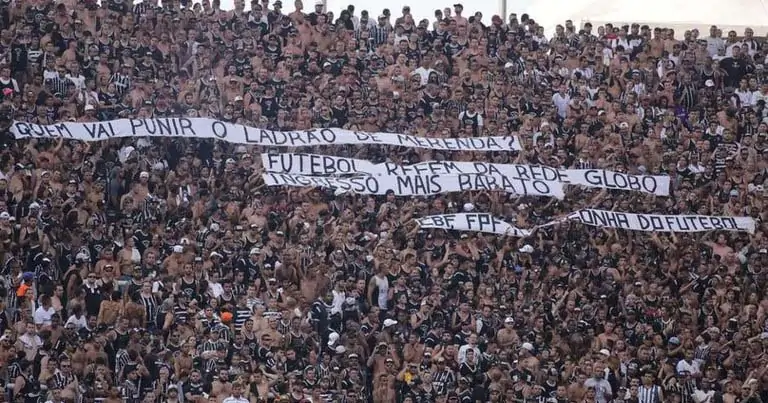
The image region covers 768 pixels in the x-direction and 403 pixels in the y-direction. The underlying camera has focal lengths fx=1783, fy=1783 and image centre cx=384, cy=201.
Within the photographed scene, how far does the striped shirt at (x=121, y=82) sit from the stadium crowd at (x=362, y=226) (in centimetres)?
3

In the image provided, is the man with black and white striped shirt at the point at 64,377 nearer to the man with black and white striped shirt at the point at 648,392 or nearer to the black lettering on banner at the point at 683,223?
the man with black and white striped shirt at the point at 648,392

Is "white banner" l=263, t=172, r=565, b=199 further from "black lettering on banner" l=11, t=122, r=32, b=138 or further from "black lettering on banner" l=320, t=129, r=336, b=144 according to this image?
"black lettering on banner" l=11, t=122, r=32, b=138

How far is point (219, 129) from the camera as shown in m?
22.8

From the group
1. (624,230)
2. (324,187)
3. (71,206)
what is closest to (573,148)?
(624,230)

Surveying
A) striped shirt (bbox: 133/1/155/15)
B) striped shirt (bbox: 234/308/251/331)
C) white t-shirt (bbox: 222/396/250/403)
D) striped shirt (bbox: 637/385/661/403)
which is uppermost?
striped shirt (bbox: 133/1/155/15)

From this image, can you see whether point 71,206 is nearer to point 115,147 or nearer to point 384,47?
point 115,147

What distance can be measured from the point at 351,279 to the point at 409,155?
3.47m

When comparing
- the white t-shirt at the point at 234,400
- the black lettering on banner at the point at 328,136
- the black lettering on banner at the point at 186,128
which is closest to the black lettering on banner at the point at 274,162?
the black lettering on banner at the point at 328,136

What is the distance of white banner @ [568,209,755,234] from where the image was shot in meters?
23.1

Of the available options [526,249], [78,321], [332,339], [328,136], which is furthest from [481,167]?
[78,321]

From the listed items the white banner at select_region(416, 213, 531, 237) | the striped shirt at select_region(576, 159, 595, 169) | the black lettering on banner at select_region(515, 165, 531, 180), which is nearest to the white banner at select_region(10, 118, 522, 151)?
the black lettering on banner at select_region(515, 165, 531, 180)

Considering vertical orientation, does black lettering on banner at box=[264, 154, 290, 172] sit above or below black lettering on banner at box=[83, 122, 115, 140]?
below

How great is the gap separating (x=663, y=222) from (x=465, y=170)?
8.77 ft

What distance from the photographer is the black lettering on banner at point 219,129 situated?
22781mm
